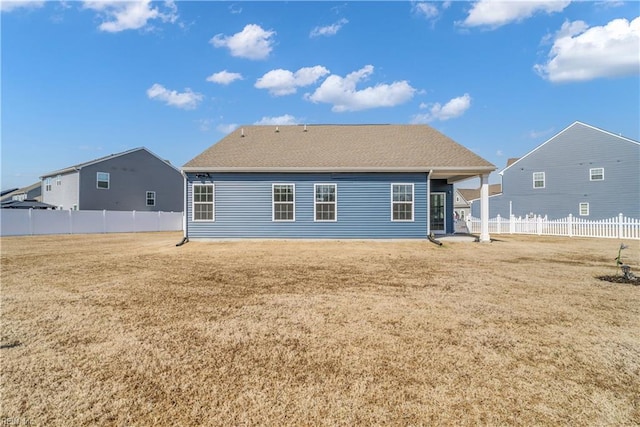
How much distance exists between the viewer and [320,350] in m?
3.67

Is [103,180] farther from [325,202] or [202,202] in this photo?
[325,202]

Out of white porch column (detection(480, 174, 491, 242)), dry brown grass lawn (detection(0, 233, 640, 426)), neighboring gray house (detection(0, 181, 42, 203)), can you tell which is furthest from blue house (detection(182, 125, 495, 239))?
neighboring gray house (detection(0, 181, 42, 203))

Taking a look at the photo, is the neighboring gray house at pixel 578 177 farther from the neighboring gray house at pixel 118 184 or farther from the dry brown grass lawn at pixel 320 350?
the neighboring gray house at pixel 118 184

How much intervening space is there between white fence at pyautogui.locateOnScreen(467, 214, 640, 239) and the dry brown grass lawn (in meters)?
13.3

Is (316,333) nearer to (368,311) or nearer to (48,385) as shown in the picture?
(368,311)

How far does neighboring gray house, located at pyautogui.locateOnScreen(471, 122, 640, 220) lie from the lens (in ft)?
78.1

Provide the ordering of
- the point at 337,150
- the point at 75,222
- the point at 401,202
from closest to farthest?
the point at 401,202
the point at 337,150
the point at 75,222

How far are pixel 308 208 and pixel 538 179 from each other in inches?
896

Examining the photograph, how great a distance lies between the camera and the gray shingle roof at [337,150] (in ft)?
47.2

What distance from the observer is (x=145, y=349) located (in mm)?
3736

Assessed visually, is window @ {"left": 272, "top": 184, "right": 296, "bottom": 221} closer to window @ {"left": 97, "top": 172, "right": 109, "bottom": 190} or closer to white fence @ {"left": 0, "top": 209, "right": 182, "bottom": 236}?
white fence @ {"left": 0, "top": 209, "right": 182, "bottom": 236}

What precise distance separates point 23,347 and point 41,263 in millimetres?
7819

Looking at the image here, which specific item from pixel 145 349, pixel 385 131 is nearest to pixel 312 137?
pixel 385 131

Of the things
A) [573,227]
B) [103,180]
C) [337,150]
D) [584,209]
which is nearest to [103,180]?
[103,180]
